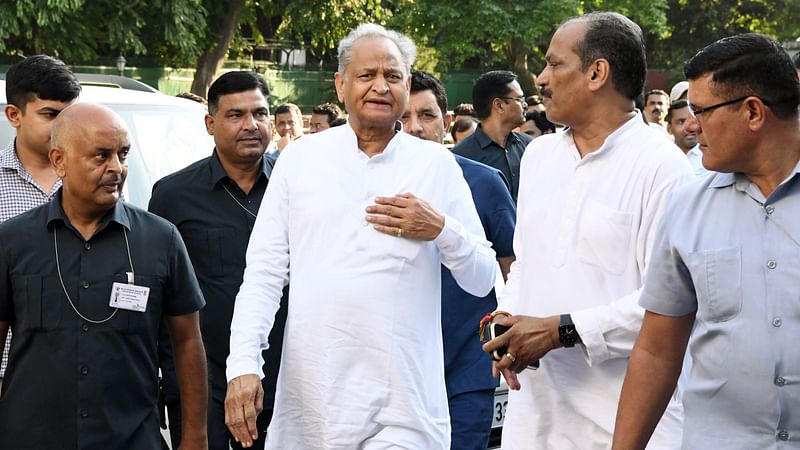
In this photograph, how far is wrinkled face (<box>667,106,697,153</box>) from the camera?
33.0 ft

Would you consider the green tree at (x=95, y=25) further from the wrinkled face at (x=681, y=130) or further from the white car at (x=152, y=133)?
the white car at (x=152, y=133)

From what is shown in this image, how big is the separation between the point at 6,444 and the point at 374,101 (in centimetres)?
181

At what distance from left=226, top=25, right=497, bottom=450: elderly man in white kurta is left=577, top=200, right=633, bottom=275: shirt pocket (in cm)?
51

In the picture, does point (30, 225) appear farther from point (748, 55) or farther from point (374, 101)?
point (748, 55)

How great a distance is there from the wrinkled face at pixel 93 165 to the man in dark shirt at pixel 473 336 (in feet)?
5.95

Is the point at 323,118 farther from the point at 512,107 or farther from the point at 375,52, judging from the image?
the point at 375,52

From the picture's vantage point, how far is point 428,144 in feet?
15.2

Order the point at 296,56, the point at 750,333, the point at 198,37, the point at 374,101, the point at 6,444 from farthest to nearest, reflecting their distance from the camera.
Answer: the point at 296,56, the point at 198,37, the point at 374,101, the point at 6,444, the point at 750,333

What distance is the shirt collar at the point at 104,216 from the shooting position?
167 inches

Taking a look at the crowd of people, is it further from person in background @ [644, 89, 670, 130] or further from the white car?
person in background @ [644, 89, 670, 130]

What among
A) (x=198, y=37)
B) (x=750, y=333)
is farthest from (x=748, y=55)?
(x=198, y=37)

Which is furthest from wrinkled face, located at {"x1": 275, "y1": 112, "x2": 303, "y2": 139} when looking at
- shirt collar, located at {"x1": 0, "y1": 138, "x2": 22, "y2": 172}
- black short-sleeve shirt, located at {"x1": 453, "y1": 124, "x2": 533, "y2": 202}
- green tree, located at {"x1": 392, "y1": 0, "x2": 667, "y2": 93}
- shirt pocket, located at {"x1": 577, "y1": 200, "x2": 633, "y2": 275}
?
green tree, located at {"x1": 392, "y1": 0, "x2": 667, "y2": 93}

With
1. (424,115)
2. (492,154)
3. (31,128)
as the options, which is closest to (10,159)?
(31,128)

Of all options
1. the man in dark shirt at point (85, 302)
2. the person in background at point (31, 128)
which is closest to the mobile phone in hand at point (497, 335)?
the man in dark shirt at point (85, 302)
